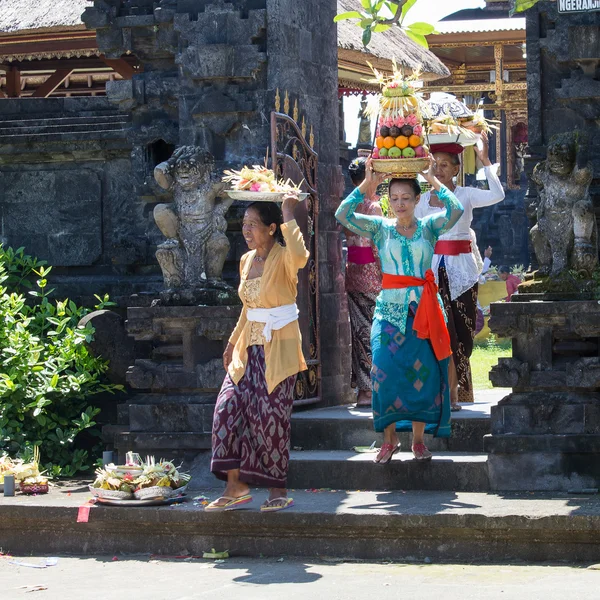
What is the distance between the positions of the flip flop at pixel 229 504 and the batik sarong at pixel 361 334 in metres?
2.35

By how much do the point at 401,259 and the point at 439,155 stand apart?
131 cm

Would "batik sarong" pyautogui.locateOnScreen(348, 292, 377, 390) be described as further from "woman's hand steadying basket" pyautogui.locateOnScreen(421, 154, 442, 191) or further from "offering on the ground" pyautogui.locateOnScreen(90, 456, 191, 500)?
"offering on the ground" pyautogui.locateOnScreen(90, 456, 191, 500)

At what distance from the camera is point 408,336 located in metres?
7.69

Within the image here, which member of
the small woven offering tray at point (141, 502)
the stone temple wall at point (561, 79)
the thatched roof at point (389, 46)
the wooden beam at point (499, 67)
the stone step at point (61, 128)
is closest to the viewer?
the small woven offering tray at point (141, 502)

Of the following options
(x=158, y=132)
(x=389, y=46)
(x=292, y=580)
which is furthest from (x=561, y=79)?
(x=389, y=46)

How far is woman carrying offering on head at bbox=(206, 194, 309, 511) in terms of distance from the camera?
7.39 meters

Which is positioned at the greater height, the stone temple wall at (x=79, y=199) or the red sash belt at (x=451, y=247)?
the stone temple wall at (x=79, y=199)

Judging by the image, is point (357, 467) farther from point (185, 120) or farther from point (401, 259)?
point (185, 120)

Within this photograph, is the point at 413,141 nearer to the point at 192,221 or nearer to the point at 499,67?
the point at 192,221

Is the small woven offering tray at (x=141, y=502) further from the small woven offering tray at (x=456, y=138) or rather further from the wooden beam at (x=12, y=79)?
the wooden beam at (x=12, y=79)

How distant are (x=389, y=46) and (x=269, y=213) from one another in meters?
11.4

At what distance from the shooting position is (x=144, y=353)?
361 inches

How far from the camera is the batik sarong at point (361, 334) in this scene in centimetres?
966

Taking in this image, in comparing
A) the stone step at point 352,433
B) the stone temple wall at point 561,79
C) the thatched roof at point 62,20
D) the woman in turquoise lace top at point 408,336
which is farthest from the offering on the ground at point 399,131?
the thatched roof at point 62,20
